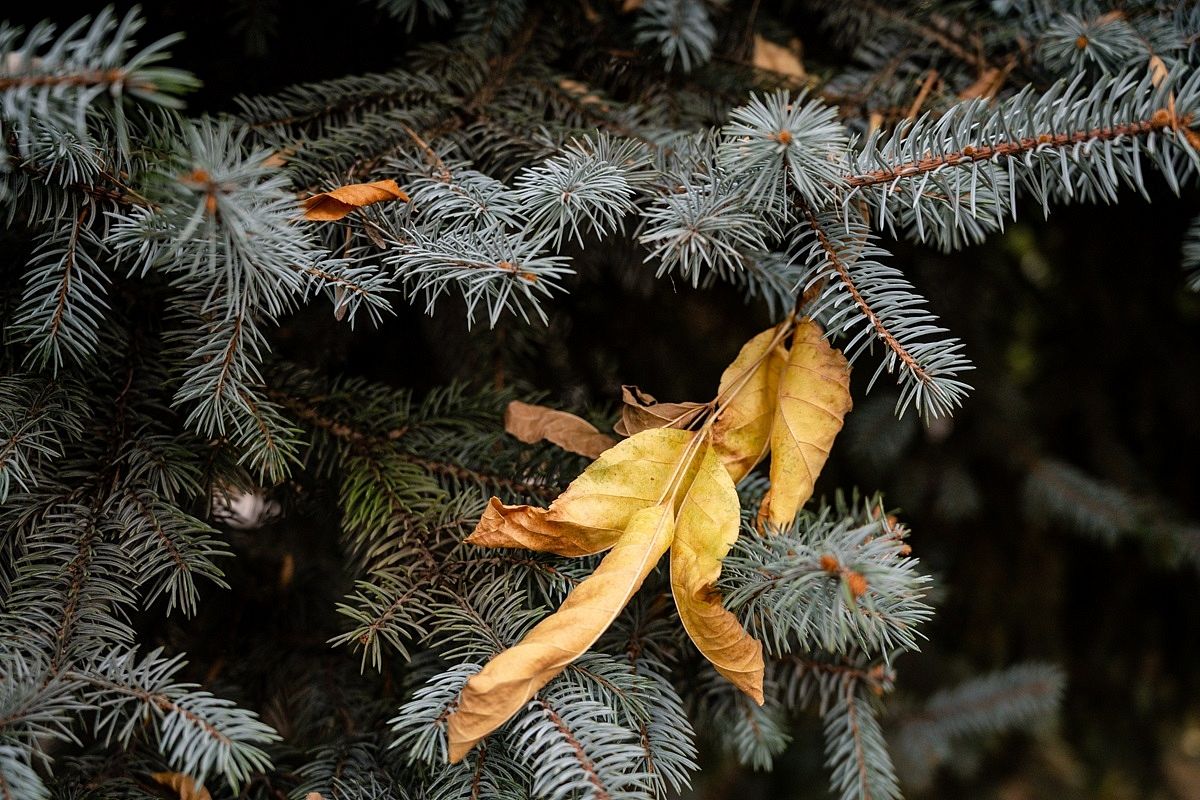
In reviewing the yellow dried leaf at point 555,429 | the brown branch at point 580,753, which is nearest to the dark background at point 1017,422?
the yellow dried leaf at point 555,429

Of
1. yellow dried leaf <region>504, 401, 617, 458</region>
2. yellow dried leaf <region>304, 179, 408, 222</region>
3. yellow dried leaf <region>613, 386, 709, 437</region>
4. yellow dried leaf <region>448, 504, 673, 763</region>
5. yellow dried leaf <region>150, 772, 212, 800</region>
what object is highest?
yellow dried leaf <region>304, 179, 408, 222</region>

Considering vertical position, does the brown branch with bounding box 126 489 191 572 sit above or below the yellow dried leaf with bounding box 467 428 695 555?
below

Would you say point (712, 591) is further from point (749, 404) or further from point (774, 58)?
point (774, 58)

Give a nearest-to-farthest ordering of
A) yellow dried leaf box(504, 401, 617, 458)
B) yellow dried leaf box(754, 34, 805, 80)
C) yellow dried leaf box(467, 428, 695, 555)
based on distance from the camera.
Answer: yellow dried leaf box(467, 428, 695, 555)
yellow dried leaf box(504, 401, 617, 458)
yellow dried leaf box(754, 34, 805, 80)

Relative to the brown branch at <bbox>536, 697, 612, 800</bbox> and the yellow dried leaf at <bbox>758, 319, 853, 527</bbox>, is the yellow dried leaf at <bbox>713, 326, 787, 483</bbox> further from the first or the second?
the brown branch at <bbox>536, 697, 612, 800</bbox>

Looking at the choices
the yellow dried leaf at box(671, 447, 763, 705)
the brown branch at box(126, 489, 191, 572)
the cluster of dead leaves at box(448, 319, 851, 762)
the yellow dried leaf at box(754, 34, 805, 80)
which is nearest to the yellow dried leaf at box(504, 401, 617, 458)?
the cluster of dead leaves at box(448, 319, 851, 762)

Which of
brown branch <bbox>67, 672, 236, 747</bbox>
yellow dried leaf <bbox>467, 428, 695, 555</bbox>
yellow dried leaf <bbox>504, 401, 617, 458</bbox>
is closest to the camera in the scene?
brown branch <bbox>67, 672, 236, 747</bbox>

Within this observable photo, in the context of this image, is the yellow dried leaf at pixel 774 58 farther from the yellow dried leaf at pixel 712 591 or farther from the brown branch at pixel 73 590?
the brown branch at pixel 73 590

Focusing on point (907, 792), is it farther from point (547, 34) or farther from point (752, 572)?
point (547, 34)
